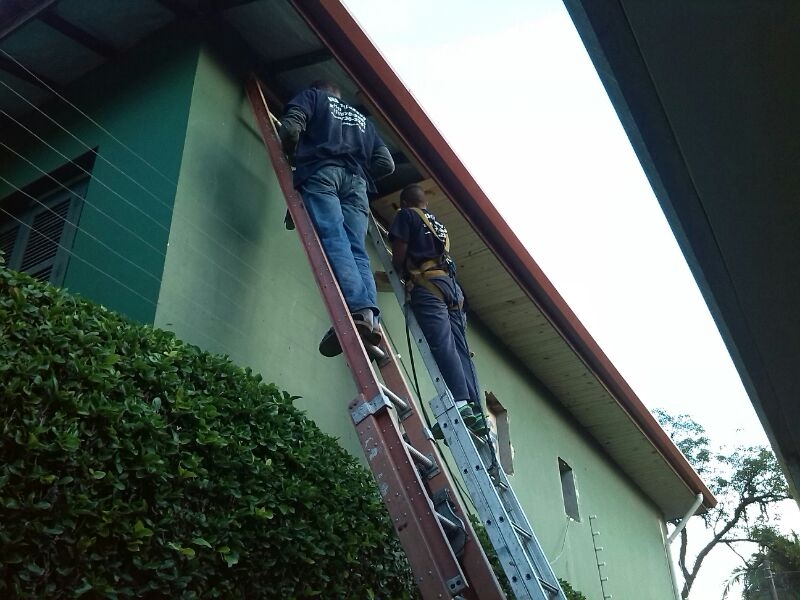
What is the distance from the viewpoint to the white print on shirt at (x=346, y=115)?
19.1 ft

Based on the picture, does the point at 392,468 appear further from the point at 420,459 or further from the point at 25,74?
the point at 25,74

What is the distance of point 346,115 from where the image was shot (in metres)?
5.90

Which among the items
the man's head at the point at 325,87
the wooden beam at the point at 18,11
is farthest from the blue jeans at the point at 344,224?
the wooden beam at the point at 18,11

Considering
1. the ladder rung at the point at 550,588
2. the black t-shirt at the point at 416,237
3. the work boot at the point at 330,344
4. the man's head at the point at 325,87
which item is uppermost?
the man's head at the point at 325,87

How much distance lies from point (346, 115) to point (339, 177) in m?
0.57

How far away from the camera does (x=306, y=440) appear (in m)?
4.30

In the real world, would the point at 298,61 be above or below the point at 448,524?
above

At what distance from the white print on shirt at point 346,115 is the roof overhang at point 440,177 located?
1.28ft

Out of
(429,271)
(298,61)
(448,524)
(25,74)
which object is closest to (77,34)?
(25,74)

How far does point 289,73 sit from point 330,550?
3.93 meters

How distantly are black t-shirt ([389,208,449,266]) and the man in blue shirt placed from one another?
0.34 m

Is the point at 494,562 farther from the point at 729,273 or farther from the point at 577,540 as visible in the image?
the point at 577,540

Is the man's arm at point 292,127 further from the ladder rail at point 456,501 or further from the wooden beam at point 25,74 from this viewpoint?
the wooden beam at point 25,74

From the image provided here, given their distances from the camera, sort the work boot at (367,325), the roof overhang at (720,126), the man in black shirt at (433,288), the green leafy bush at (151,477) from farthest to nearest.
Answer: the man in black shirt at (433,288), the work boot at (367,325), the green leafy bush at (151,477), the roof overhang at (720,126)
